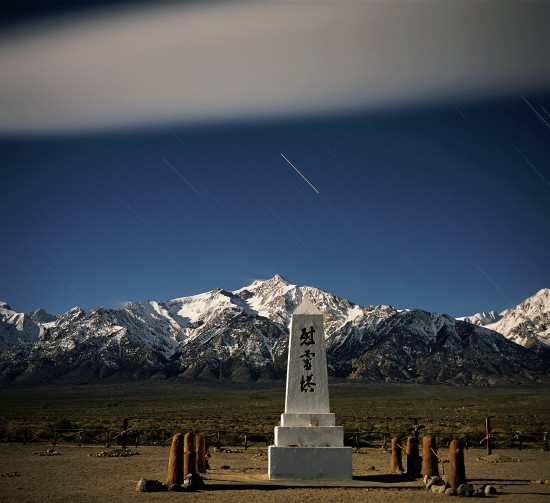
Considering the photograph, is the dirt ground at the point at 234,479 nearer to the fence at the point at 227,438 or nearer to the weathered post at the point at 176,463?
the weathered post at the point at 176,463

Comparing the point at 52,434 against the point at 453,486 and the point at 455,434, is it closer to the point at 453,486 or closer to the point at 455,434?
the point at 455,434

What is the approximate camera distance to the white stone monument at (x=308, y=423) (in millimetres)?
19375

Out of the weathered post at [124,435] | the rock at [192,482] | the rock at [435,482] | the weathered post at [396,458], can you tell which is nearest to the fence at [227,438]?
the weathered post at [124,435]

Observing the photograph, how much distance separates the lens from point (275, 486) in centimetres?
1828

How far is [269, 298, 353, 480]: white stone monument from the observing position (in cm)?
1938

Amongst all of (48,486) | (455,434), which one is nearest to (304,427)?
(48,486)

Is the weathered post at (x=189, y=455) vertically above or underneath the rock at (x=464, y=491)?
above

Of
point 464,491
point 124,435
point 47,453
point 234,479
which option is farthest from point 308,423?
point 47,453

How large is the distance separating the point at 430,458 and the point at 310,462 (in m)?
3.80

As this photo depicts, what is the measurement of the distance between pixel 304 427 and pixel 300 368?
189 cm

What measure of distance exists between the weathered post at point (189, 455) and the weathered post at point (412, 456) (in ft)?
23.0

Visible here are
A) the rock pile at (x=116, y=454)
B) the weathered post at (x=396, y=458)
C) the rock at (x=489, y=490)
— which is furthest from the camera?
the rock pile at (x=116, y=454)

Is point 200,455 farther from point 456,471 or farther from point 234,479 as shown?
point 456,471

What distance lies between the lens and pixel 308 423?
1988 centimetres
